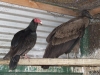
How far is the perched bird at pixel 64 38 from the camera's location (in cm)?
333

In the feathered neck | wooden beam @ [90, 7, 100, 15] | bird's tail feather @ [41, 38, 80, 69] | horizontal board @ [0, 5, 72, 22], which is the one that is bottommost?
bird's tail feather @ [41, 38, 80, 69]

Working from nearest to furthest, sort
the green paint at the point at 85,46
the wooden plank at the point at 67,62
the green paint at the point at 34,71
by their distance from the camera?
the wooden plank at the point at 67,62 < the green paint at the point at 34,71 < the green paint at the point at 85,46

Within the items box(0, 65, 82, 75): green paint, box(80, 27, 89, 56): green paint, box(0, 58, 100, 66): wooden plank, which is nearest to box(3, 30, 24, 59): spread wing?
box(0, 58, 100, 66): wooden plank

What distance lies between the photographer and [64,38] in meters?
3.42

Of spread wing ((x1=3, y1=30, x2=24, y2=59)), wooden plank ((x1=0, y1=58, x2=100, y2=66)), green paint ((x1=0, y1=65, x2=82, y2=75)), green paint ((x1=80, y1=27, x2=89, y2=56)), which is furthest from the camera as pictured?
green paint ((x1=80, y1=27, x2=89, y2=56))

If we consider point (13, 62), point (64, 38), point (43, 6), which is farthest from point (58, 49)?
point (13, 62)

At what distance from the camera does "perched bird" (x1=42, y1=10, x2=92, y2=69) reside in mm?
3328

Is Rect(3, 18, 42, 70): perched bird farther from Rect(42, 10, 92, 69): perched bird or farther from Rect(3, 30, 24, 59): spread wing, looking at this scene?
Rect(42, 10, 92, 69): perched bird

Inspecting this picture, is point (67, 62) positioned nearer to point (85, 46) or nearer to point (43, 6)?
point (43, 6)

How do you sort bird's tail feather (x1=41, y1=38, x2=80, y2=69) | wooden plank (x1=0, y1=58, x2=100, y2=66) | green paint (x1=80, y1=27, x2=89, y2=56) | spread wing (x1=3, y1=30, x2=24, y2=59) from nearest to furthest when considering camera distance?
wooden plank (x1=0, y1=58, x2=100, y2=66) → spread wing (x1=3, y1=30, x2=24, y2=59) → bird's tail feather (x1=41, y1=38, x2=80, y2=69) → green paint (x1=80, y1=27, x2=89, y2=56)

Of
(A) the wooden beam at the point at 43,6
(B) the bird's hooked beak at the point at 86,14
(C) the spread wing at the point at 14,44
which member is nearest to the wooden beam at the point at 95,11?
(B) the bird's hooked beak at the point at 86,14

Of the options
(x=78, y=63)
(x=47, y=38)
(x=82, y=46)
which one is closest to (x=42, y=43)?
(x=47, y=38)

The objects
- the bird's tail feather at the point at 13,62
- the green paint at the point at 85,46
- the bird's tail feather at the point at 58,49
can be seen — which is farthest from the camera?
the green paint at the point at 85,46

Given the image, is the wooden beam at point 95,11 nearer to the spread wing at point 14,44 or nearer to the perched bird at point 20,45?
the perched bird at point 20,45
